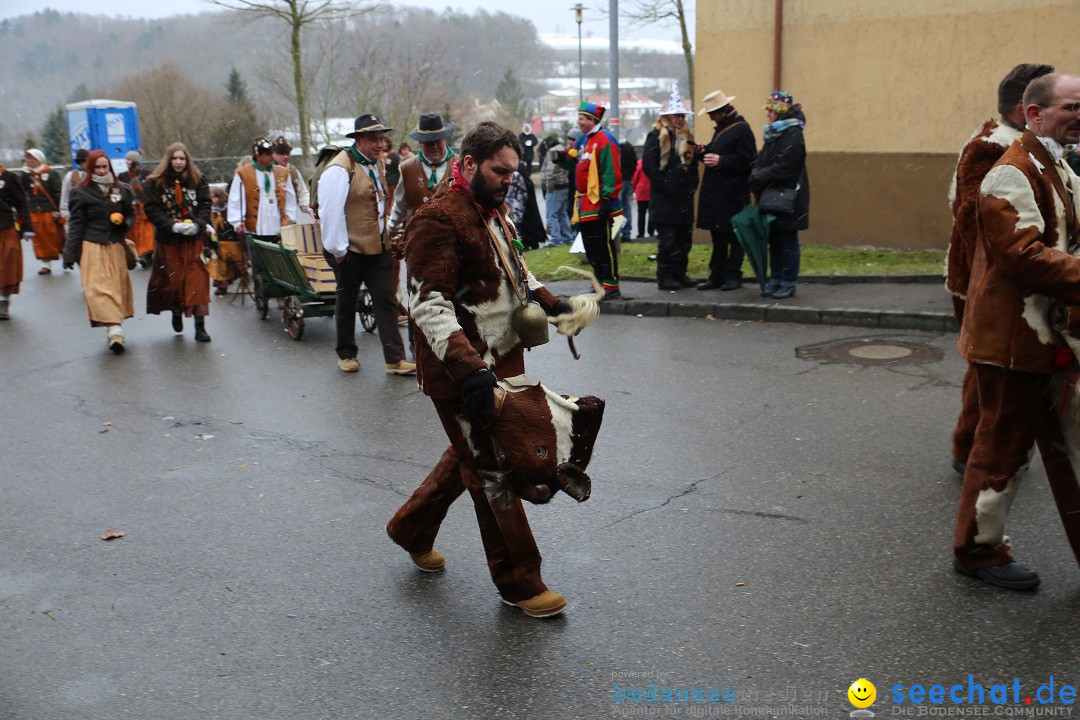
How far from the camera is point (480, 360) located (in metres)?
4.07

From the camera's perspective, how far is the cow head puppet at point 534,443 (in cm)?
422

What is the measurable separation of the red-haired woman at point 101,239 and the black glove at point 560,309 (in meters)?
7.13


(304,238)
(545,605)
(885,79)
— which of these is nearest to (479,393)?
(545,605)

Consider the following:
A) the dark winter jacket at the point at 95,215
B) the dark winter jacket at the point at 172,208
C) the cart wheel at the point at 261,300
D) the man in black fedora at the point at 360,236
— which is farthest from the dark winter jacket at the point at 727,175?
the dark winter jacket at the point at 95,215

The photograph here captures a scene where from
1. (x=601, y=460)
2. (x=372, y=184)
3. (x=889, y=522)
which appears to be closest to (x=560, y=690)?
(x=889, y=522)

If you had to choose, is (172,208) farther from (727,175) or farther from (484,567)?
(484,567)

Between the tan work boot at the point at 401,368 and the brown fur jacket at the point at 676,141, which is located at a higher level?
the brown fur jacket at the point at 676,141

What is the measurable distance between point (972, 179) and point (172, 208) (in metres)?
7.66

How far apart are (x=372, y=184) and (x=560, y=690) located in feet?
19.5

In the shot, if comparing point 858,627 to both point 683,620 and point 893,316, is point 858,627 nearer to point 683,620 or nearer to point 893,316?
point 683,620

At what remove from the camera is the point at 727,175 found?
38.3 feet

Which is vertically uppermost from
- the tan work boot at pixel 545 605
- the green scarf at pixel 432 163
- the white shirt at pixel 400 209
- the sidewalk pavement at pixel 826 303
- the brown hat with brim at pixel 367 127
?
the brown hat with brim at pixel 367 127

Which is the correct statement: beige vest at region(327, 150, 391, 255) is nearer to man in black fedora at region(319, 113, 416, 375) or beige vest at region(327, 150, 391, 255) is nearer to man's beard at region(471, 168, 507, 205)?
man in black fedora at region(319, 113, 416, 375)

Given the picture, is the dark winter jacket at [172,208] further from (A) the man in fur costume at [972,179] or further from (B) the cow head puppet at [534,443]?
(A) the man in fur costume at [972,179]
